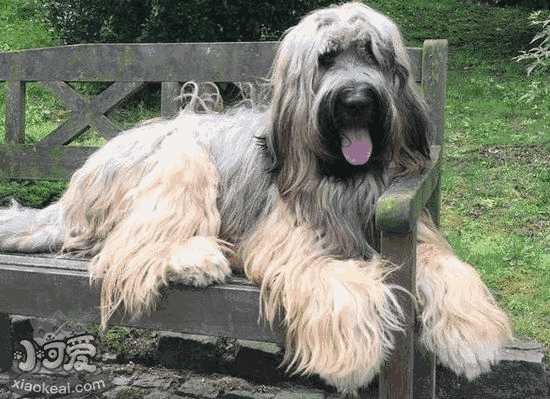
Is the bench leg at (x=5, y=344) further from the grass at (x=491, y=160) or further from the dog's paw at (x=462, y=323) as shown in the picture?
the dog's paw at (x=462, y=323)

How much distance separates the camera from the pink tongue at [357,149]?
2.54 metres

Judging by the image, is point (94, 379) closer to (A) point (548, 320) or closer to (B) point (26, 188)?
(B) point (26, 188)

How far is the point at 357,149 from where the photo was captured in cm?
254

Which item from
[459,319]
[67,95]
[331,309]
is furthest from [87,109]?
[459,319]

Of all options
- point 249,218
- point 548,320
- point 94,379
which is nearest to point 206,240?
point 249,218

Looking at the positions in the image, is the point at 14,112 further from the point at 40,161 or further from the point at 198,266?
the point at 198,266

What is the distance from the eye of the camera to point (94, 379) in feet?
12.3

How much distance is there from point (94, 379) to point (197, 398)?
1.72 ft

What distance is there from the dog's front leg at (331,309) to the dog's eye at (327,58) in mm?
579

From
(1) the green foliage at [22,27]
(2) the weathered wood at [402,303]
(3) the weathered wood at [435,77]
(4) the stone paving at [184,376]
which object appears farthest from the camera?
(1) the green foliage at [22,27]

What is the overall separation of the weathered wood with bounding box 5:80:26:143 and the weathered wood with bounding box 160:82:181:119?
2.53 feet

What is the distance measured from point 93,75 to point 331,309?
2.10 metres

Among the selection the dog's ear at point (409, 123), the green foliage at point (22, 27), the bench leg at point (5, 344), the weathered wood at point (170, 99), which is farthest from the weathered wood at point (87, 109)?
the green foliage at point (22, 27)

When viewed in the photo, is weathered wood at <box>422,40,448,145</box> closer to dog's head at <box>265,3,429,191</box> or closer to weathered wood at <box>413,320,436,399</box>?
dog's head at <box>265,3,429,191</box>
